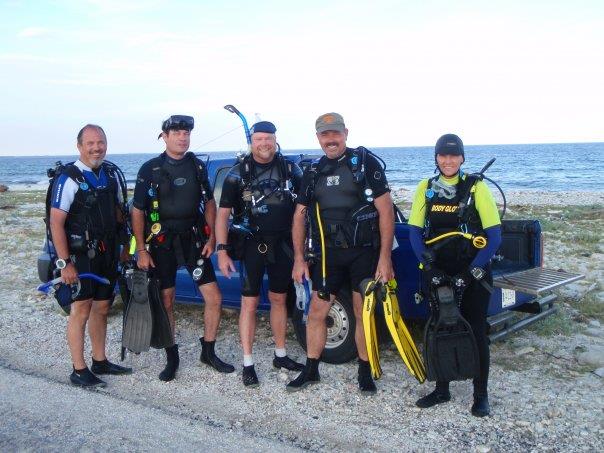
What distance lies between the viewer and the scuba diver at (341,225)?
4387 millimetres

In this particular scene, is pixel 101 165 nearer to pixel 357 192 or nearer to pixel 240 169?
pixel 240 169

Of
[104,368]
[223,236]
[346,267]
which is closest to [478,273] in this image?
[346,267]

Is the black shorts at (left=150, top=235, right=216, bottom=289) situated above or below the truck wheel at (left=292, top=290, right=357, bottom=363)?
above

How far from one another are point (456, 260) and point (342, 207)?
923 mm

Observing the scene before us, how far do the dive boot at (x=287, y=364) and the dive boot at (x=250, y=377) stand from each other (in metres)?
0.33

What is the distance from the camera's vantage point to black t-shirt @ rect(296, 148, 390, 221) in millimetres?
4387

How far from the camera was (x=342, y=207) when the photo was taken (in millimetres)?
4453

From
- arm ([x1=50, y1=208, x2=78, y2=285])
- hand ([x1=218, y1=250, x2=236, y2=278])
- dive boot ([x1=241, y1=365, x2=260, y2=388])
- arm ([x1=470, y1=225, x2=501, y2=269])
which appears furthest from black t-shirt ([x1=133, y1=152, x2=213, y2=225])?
arm ([x1=470, y1=225, x2=501, y2=269])

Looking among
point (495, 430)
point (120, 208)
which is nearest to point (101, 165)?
point (120, 208)

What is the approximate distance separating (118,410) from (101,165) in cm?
202

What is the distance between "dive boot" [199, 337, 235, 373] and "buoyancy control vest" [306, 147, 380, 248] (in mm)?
1468

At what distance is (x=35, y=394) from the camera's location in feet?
15.0

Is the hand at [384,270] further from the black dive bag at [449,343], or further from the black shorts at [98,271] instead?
the black shorts at [98,271]

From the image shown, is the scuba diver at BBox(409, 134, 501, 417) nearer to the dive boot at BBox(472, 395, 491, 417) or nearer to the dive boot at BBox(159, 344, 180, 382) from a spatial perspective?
the dive boot at BBox(472, 395, 491, 417)
